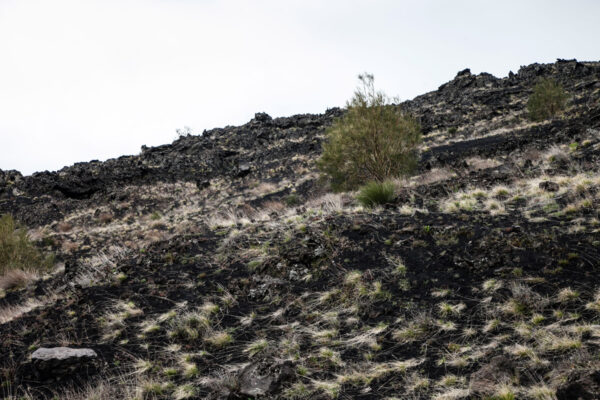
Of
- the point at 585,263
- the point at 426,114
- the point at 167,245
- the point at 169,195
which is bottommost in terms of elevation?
the point at 585,263

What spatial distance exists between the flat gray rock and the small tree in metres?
11.9

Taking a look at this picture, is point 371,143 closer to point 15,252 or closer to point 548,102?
point 15,252

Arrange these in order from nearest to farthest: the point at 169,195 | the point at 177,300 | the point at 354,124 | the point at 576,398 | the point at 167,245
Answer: the point at 576,398 → the point at 177,300 → the point at 167,245 → the point at 354,124 → the point at 169,195

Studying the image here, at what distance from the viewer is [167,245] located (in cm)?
995

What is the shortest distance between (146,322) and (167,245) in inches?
140

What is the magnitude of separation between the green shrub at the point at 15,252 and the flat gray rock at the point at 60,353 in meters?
8.70

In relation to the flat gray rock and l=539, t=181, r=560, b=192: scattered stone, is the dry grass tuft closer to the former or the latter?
the flat gray rock

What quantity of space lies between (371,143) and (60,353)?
41.1ft

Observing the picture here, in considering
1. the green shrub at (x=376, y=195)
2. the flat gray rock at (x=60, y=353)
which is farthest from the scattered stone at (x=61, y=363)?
the green shrub at (x=376, y=195)

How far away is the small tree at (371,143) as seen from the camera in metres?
15.0

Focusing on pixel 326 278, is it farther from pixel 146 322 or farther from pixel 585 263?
pixel 585 263

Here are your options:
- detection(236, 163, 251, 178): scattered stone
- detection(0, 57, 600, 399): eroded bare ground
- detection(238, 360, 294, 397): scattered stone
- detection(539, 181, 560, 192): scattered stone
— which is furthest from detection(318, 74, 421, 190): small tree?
detection(236, 163, 251, 178): scattered stone

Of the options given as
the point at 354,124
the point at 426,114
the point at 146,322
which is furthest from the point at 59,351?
the point at 426,114

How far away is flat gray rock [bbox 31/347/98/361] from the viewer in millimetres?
5629
